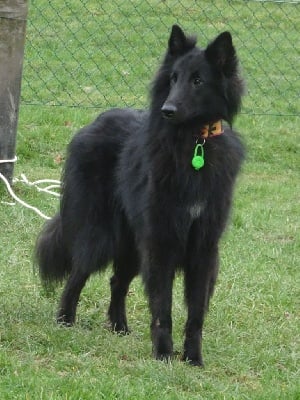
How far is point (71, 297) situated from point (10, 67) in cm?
245

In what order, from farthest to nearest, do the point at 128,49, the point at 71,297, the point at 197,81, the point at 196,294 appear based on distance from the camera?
the point at 128,49
the point at 71,297
the point at 196,294
the point at 197,81

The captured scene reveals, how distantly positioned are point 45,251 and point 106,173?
66cm

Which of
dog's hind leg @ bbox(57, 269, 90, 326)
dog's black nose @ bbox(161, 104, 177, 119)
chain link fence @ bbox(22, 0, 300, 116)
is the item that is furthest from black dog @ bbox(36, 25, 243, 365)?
chain link fence @ bbox(22, 0, 300, 116)

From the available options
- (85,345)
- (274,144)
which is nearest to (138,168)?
(85,345)

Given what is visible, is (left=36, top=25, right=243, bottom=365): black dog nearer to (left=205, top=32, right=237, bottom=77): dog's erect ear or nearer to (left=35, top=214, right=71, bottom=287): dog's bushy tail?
(left=205, top=32, right=237, bottom=77): dog's erect ear

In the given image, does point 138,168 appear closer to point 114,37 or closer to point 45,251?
point 45,251

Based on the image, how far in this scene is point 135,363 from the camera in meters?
4.41

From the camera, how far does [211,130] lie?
460 centimetres

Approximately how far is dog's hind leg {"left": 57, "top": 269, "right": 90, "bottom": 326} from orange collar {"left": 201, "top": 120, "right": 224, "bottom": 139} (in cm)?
116

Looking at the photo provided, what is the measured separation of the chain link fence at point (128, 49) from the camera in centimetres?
1102

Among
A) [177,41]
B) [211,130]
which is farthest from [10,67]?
[211,130]

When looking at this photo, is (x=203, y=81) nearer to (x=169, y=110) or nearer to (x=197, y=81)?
(x=197, y=81)

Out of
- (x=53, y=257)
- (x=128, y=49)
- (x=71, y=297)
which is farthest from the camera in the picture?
(x=128, y=49)

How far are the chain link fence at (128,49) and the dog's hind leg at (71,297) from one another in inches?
199
